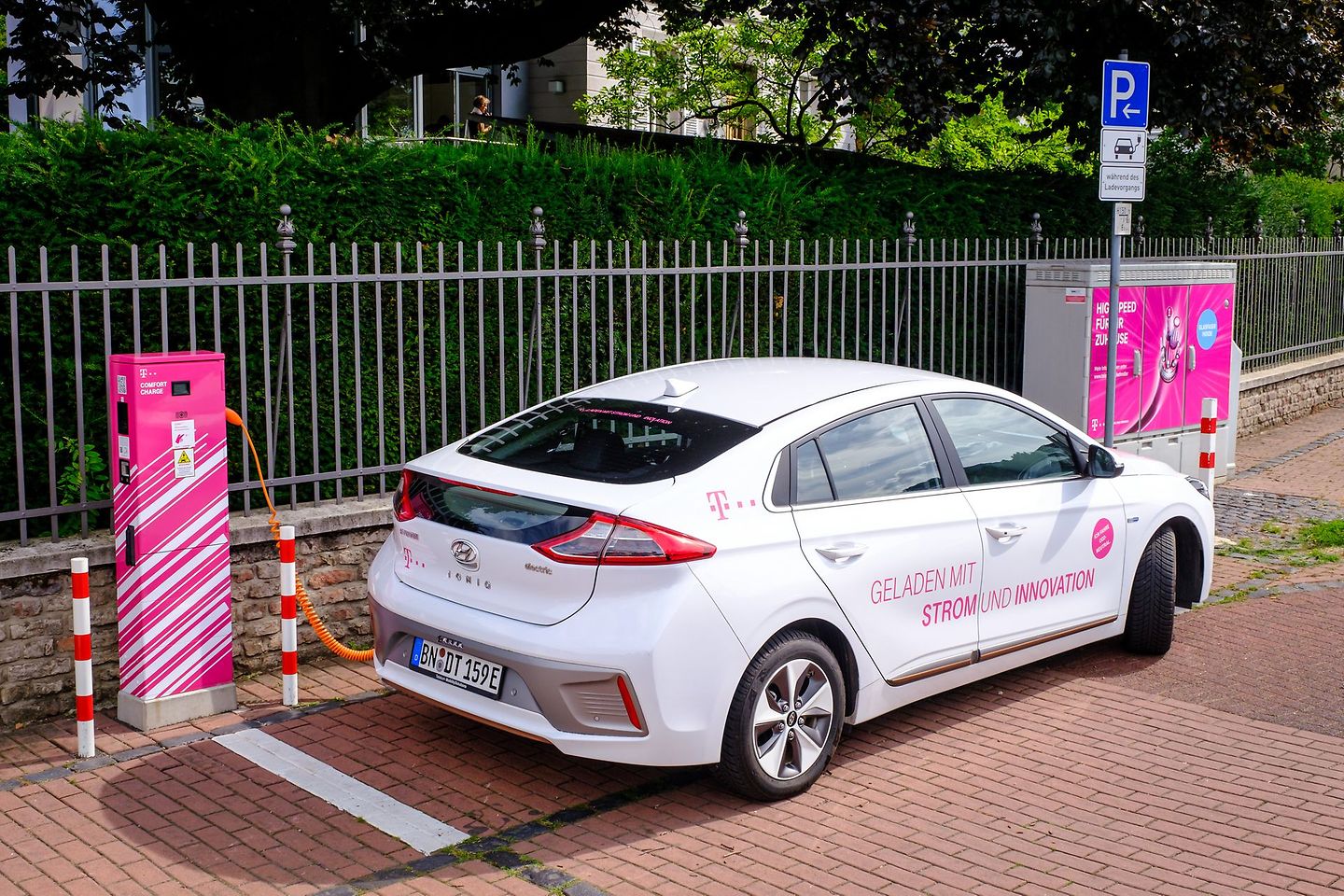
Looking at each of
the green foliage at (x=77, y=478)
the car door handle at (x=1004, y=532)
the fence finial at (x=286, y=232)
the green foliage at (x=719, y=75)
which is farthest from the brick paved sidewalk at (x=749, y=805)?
the green foliage at (x=719, y=75)

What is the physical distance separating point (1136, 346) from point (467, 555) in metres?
7.35

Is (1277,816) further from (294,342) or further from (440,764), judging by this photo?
(294,342)

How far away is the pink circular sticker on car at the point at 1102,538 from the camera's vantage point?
6.79 m

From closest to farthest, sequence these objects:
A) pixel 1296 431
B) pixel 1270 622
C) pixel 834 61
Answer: pixel 1270 622 → pixel 834 61 → pixel 1296 431

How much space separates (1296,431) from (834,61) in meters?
7.90

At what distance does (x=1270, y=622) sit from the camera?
8156 mm

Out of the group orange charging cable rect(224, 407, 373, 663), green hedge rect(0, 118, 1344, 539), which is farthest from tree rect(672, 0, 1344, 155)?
orange charging cable rect(224, 407, 373, 663)

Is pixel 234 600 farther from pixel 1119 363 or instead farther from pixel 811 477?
pixel 1119 363

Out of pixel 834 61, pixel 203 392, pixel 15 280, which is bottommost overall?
pixel 203 392

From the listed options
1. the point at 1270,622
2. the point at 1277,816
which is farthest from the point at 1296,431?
the point at 1277,816

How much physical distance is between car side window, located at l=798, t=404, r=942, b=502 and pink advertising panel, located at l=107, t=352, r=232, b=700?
2.58 meters

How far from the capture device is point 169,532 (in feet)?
19.8

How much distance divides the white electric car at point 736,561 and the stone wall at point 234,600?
125 centimetres

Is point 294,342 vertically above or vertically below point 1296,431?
above
